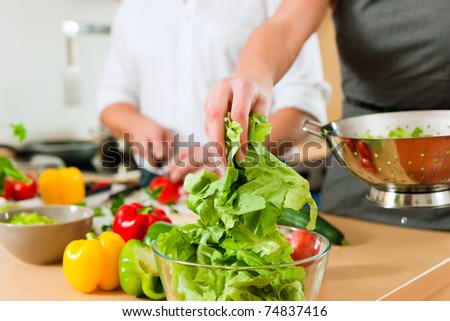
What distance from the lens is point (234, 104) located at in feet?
2.68

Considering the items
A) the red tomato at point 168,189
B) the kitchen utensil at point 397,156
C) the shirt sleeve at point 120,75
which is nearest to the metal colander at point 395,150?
the kitchen utensil at point 397,156

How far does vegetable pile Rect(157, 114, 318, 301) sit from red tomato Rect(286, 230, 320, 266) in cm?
11

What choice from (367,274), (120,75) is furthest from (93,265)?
(120,75)

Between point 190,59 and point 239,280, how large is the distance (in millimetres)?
A: 1202

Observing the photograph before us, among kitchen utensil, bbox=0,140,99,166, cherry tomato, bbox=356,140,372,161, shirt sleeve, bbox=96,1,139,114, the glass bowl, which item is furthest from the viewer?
kitchen utensil, bbox=0,140,99,166

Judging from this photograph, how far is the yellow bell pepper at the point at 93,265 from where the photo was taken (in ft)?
2.94

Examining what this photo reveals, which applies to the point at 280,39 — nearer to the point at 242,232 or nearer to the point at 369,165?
the point at 369,165

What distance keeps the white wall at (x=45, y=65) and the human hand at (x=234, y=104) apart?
8.01 ft

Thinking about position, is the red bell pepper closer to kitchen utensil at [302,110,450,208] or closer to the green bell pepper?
the green bell pepper

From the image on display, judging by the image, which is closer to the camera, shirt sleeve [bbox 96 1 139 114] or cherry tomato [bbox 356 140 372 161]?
cherry tomato [bbox 356 140 372 161]

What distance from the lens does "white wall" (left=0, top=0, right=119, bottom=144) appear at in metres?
3.06

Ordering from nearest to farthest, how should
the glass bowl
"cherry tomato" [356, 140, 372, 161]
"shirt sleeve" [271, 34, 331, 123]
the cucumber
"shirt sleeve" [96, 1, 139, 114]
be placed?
the glass bowl
"cherry tomato" [356, 140, 372, 161]
the cucumber
"shirt sleeve" [271, 34, 331, 123]
"shirt sleeve" [96, 1, 139, 114]

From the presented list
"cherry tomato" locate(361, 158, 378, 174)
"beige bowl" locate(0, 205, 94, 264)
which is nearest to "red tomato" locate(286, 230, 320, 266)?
"cherry tomato" locate(361, 158, 378, 174)
